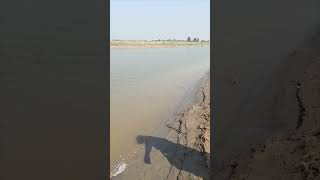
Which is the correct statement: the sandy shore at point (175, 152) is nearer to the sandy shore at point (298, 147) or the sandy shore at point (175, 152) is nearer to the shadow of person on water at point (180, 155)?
the shadow of person on water at point (180, 155)

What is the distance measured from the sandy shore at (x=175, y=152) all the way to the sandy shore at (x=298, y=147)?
123cm

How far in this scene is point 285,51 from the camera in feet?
11.7

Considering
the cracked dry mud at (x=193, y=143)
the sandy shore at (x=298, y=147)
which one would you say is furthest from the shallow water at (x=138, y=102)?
the sandy shore at (x=298, y=147)

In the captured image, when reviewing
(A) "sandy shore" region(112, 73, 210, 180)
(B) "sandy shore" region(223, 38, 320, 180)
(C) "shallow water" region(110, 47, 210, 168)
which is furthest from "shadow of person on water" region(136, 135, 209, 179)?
(B) "sandy shore" region(223, 38, 320, 180)

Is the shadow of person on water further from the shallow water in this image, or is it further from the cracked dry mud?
the shallow water

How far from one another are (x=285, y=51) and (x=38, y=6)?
205cm

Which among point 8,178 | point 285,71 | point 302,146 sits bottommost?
point 8,178

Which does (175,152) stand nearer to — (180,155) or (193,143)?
(180,155)

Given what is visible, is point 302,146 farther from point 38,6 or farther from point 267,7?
point 38,6

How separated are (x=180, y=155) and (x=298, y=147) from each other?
257cm

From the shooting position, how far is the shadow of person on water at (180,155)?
4.84 metres

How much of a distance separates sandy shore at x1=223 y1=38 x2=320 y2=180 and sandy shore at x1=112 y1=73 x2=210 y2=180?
48.5 inches

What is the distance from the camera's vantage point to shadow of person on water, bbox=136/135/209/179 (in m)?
4.84

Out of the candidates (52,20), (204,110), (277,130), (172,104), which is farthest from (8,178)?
(172,104)
